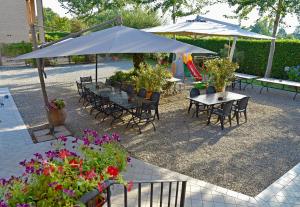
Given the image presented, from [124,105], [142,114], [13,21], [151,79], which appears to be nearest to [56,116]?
[124,105]

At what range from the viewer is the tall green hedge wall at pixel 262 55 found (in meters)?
13.2

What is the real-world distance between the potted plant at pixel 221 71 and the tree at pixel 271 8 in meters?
5.25

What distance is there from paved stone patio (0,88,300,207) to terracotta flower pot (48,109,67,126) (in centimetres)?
81

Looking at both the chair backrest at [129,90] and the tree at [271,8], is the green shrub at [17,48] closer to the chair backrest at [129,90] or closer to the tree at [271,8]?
the chair backrest at [129,90]

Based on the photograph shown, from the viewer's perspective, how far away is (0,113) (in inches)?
326

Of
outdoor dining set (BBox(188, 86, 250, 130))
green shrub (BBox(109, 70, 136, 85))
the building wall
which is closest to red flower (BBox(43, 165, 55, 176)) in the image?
outdoor dining set (BBox(188, 86, 250, 130))

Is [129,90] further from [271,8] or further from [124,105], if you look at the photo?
[271,8]

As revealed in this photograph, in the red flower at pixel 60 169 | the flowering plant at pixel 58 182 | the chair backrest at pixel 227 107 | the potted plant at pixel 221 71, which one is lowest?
the chair backrest at pixel 227 107

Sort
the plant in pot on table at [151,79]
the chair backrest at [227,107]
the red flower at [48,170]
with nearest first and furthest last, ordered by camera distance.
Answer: the red flower at [48,170]
the chair backrest at [227,107]
the plant in pot on table at [151,79]

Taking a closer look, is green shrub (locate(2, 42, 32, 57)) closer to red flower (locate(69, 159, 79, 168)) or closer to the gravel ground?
the gravel ground

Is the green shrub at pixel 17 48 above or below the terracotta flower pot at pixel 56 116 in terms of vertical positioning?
above

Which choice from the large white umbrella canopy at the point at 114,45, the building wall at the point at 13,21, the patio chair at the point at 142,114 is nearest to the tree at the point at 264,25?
the large white umbrella canopy at the point at 114,45

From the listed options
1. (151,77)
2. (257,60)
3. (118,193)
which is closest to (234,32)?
(151,77)

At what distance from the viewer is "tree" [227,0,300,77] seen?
40.7ft
